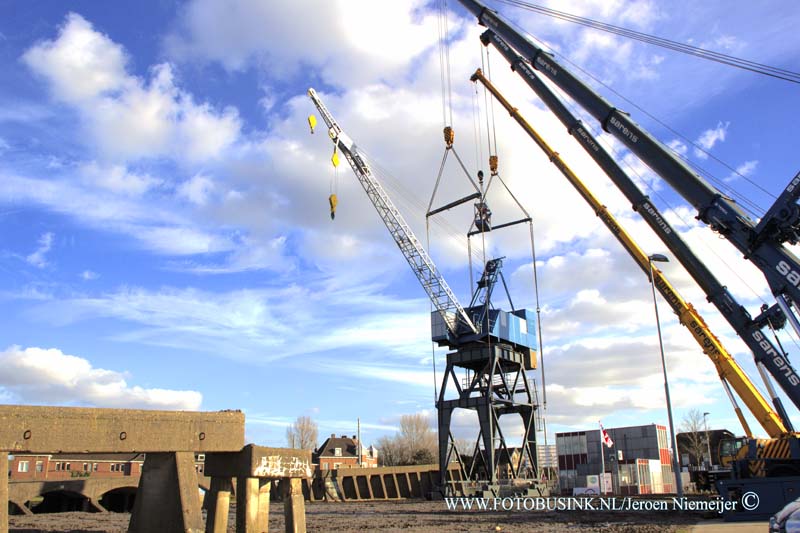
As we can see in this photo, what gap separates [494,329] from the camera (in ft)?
144

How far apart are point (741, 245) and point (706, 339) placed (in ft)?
28.6

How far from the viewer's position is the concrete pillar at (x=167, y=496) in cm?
1143

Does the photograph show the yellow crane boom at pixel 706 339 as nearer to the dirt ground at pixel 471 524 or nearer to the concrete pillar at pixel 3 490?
the dirt ground at pixel 471 524

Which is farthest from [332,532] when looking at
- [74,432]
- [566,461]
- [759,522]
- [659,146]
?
[566,461]

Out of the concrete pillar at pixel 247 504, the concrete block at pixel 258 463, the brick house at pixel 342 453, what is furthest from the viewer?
the brick house at pixel 342 453

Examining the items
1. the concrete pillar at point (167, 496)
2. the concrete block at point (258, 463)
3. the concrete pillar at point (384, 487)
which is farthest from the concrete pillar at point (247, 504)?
the concrete pillar at point (384, 487)

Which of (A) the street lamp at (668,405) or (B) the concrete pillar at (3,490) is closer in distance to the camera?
(B) the concrete pillar at (3,490)

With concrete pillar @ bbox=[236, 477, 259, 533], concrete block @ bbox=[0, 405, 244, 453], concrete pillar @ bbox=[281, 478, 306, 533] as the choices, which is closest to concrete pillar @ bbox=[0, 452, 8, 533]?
concrete block @ bbox=[0, 405, 244, 453]

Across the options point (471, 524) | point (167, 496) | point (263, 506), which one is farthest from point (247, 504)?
point (471, 524)

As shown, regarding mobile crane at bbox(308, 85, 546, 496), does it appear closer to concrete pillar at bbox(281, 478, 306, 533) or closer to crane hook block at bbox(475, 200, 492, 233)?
crane hook block at bbox(475, 200, 492, 233)

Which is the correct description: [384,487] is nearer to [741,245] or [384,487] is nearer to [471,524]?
[471,524]

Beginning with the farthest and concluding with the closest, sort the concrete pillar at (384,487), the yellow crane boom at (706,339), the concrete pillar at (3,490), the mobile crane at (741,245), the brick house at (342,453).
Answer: the brick house at (342,453) < the concrete pillar at (384,487) < the yellow crane boom at (706,339) < the mobile crane at (741,245) < the concrete pillar at (3,490)

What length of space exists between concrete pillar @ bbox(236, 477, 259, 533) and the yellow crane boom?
21466mm

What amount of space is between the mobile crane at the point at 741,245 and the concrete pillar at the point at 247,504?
1711 centimetres
